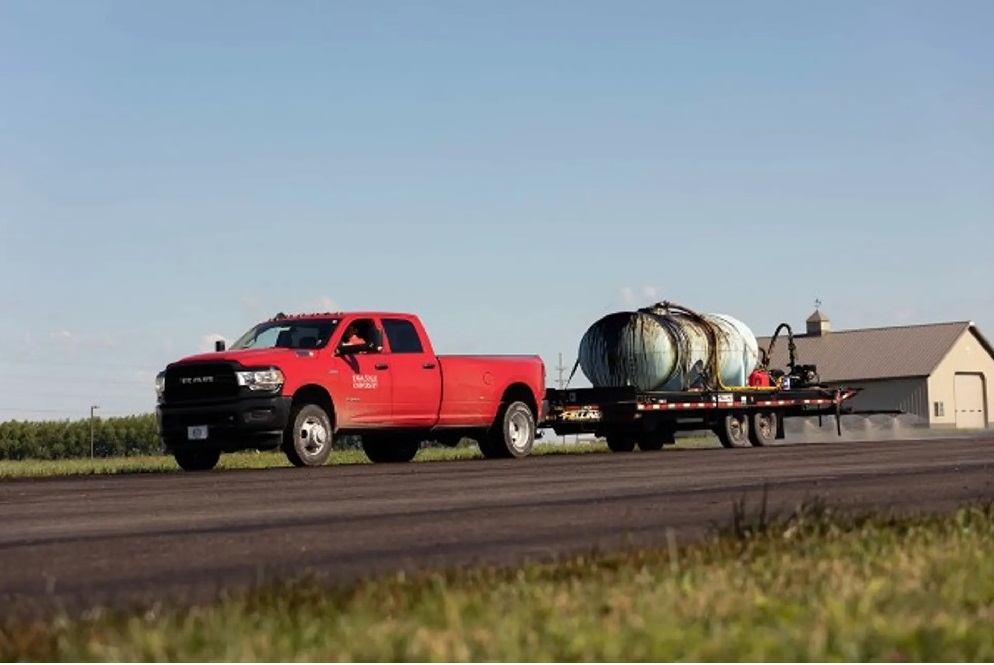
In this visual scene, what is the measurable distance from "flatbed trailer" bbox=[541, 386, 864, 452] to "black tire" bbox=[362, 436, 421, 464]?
251cm

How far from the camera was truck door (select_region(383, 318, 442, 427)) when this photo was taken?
2575 centimetres

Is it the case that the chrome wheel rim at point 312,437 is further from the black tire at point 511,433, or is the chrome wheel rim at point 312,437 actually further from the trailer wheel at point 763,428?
the trailer wheel at point 763,428

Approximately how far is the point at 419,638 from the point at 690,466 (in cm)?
1502

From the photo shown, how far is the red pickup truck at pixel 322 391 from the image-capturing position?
79.3ft

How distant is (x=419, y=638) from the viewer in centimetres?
652

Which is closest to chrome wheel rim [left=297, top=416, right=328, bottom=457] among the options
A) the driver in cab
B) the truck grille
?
the truck grille

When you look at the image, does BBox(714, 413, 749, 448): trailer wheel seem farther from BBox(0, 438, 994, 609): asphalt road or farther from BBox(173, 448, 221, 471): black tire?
BBox(173, 448, 221, 471): black tire

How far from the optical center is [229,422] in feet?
79.3

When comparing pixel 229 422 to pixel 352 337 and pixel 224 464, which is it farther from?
pixel 224 464

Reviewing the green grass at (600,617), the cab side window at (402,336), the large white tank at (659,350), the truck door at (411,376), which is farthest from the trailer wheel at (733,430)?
the green grass at (600,617)

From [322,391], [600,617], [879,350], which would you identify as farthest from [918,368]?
[600,617]

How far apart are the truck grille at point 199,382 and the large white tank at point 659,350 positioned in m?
11.6

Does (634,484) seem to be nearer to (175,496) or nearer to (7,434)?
(175,496)

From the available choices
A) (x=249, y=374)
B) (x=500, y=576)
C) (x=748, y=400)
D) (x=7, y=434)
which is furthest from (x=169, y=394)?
(x=7, y=434)
